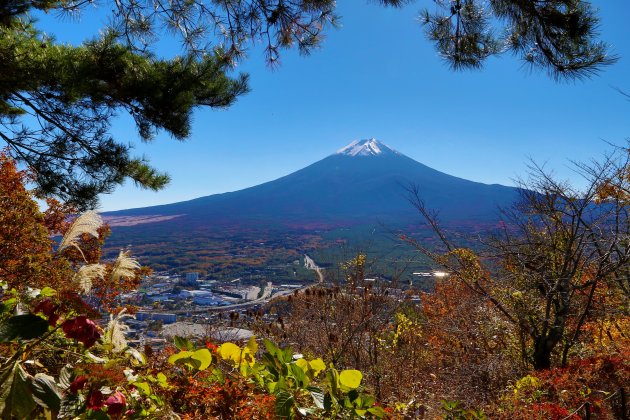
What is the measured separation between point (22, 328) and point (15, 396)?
4.5 inches

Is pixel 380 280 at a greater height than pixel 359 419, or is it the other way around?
pixel 359 419

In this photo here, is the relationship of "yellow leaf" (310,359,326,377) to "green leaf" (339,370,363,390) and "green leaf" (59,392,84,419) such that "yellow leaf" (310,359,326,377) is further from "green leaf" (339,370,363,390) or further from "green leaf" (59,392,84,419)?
"green leaf" (59,392,84,419)

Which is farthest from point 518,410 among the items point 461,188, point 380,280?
point 461,188

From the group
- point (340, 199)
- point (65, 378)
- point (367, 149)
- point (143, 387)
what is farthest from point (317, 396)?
point (367, 149)

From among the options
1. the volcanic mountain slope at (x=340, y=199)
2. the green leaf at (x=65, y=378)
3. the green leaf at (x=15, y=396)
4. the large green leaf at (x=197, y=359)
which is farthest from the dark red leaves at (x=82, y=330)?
the volcanic mountain slope at (x=340, y=199)

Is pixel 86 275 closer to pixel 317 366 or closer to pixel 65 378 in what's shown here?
pixel 65 378

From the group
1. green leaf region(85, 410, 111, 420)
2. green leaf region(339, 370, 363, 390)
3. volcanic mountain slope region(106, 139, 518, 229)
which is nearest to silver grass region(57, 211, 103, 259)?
green leaf region(85, 410, 111, 420)

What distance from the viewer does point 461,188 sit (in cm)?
9150

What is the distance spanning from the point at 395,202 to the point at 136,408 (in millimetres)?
96277

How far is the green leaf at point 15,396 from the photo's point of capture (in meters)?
0.65

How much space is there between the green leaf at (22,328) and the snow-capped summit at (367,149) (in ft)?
417

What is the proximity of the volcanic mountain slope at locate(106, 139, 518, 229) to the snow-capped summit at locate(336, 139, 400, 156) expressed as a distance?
7.42 metres

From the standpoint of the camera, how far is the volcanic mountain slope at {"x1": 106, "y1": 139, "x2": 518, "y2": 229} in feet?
256

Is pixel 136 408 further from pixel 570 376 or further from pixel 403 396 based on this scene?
pixel 403 396
